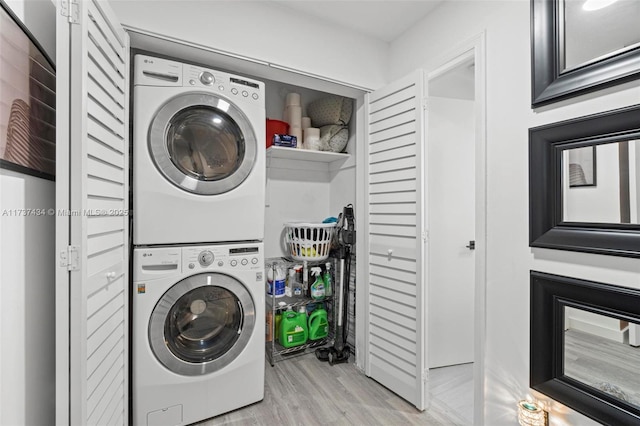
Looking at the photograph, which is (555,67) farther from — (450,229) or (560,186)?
(450,229)

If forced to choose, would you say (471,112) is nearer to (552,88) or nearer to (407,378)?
(552,88)

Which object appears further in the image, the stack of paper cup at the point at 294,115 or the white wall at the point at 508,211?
the stack of paper cup at the point at 294,115

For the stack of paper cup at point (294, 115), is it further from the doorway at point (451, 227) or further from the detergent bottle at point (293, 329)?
the detergent bottle at point (293, 329)

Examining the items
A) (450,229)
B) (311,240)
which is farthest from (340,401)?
(450,229)

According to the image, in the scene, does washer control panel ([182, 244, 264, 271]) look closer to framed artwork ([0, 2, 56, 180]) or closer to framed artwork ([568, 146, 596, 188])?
framed artwork ([0, 2, 56, 180])

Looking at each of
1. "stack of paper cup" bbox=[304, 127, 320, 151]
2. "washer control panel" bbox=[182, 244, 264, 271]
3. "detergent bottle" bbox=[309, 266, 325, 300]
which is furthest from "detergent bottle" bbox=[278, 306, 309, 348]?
"stack of paper cup" bbox=[304, 127, 320, 151]

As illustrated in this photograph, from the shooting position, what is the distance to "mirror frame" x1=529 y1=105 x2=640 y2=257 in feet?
3.63

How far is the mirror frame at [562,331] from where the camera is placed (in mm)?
1124

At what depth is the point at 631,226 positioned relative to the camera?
1.10 m

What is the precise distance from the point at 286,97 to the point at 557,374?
2606mm

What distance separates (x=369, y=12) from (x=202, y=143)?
134 centimetres

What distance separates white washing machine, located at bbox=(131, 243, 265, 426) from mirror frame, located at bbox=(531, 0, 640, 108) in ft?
5.46

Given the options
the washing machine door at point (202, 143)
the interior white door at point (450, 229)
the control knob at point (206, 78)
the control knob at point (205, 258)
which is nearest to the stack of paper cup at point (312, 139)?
the washing machine door at point (202, 143)

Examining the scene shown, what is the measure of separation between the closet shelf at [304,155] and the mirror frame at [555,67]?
1537 millimetres
